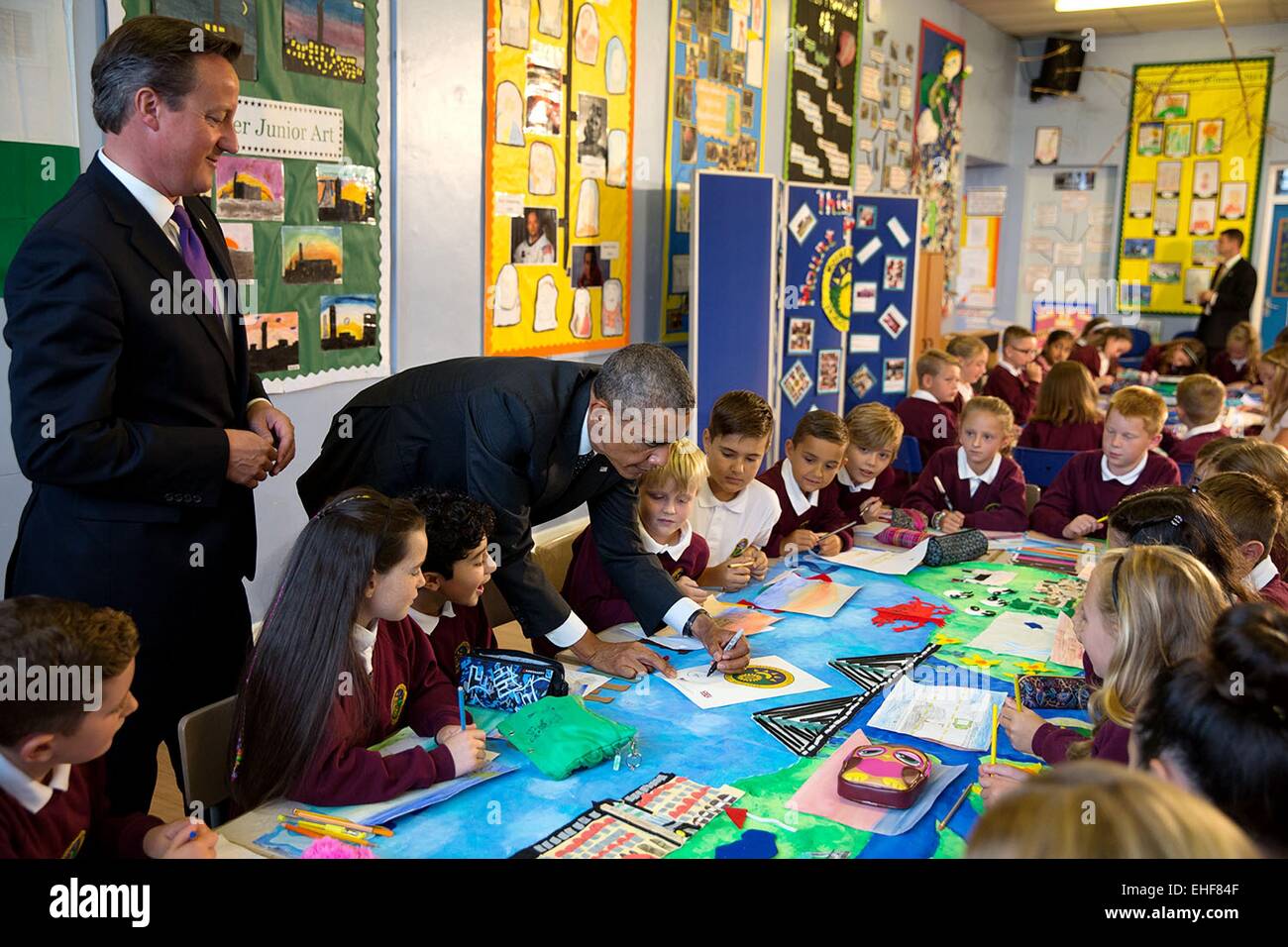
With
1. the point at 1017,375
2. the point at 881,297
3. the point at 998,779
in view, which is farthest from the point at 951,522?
the point at 881,297

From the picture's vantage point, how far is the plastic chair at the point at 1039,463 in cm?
421

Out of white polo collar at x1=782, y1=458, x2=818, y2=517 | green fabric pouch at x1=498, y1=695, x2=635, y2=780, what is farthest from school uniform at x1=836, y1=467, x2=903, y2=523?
green fabric pouch at x1=498, y1=695, x2=635, y2=780

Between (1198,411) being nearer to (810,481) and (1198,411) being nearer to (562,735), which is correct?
(810,481)

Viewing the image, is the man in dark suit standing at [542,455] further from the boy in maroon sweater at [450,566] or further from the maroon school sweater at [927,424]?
the maroon school sweater at [927,424]

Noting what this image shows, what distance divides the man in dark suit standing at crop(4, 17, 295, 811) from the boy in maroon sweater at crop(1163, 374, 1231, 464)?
13.2 ft

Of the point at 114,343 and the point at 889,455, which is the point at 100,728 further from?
the point at 889,455

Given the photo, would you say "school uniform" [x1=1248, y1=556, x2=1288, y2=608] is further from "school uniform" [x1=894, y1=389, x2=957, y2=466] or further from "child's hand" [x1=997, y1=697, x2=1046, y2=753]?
"school uniform" [x1=894, y1=389, x2=957, y2=466]

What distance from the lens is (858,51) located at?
748 centimetres

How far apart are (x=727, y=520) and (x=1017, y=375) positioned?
13.7 ft

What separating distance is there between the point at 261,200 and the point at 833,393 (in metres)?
4.05

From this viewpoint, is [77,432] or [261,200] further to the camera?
[261,200]

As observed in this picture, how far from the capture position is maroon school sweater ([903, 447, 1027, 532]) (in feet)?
11.6

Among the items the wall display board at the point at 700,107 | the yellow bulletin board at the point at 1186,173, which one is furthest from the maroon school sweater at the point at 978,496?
the yellow bulletin board at the point at 1186,173
